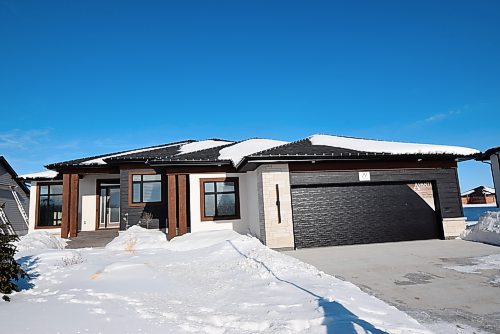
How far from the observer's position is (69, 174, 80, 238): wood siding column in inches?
535

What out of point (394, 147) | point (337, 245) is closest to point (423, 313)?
point (337, 245)

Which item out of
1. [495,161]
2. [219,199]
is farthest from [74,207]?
[495,161]

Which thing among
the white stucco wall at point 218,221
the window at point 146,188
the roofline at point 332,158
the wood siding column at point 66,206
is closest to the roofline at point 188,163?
the white stucco wall at point 218,221

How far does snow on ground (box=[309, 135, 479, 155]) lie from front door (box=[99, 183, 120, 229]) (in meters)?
10.9

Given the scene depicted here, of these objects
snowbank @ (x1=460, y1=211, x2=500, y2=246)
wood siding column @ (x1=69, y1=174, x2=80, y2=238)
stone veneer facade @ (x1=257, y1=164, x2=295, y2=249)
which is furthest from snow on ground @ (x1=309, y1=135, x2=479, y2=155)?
wood siding column @ (x1=69, y1=174, x2=80, y2=238)

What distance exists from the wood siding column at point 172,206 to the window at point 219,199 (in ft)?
3.74

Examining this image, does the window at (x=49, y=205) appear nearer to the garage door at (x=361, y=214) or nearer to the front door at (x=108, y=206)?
the front door at (x=108, y=206)

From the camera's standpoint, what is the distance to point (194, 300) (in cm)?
469

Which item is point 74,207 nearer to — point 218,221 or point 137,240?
point 137,240

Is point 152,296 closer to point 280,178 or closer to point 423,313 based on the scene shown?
point 423,313

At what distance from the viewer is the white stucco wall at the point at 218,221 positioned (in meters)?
12.3

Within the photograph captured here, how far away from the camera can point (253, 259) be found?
7445 millimetres

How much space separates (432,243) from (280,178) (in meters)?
5.60

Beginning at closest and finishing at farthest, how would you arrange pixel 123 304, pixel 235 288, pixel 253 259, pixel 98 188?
pixel 123 304, pixel 235 288, pixel 253 259, pixel 98 188
